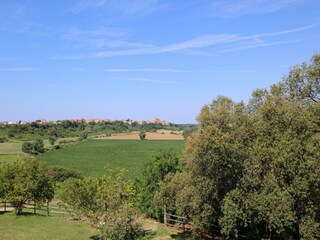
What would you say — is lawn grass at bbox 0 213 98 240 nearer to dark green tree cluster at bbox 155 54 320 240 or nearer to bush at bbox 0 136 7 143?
dark green tree cluster at bbox 155 54 320 240

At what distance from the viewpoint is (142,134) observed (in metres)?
130

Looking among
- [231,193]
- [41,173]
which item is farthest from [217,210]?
[41,173]

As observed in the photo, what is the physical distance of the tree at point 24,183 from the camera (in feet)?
91.2

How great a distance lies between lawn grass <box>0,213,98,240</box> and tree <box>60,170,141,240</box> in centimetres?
290

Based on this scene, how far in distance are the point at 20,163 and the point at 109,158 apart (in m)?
51.2

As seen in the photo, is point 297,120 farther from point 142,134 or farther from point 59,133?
point 59,133

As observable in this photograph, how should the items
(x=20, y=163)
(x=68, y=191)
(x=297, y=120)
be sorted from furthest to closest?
1. (x=20, y=163)
2. (x=68, y=191)
3. (x=297, y=120)

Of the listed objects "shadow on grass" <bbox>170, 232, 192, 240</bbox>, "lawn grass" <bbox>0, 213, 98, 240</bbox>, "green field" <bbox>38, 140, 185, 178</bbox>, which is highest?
"green field" <bbox>38, 140, 185, 178</bbox>

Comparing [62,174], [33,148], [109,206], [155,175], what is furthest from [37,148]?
[109,206]

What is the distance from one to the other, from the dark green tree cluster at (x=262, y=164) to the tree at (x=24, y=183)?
1398cm

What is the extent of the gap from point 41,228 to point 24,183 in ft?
16.5

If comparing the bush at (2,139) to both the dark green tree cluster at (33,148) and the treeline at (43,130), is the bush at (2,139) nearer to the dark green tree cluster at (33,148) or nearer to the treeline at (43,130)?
the treeline at (43,130)

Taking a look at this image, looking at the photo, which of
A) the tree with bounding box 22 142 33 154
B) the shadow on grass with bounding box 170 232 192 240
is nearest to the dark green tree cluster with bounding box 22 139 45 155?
the tree with bounding box 22 142 33 154

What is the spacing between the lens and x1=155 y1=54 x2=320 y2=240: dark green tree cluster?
56.7ft
